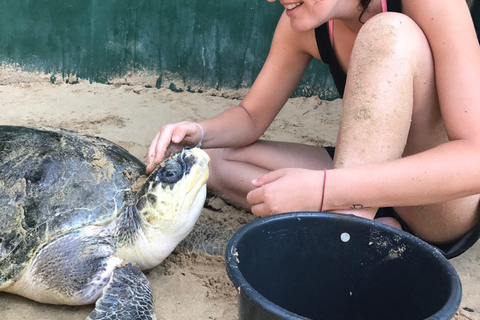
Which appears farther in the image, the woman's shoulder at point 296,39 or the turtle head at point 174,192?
the woman's shoulder at point 296,39

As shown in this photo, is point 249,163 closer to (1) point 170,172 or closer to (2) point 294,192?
(1) point 170,172

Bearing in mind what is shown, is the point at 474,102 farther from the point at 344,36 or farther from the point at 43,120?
the point at 43,120

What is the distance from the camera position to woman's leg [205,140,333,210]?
5.33 ft

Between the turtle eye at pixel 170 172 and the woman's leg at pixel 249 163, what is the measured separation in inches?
17.1

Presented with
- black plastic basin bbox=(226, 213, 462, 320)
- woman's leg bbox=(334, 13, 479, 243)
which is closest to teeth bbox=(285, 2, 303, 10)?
woman's leg bbox=(334, 13, 479, 243)

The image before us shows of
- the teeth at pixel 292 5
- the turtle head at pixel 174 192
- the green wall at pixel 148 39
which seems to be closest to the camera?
the teeth at pixel 292 5

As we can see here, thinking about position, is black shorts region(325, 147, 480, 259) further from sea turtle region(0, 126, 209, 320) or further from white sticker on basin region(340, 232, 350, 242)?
sea turtle region(0, 126, 209, 320)

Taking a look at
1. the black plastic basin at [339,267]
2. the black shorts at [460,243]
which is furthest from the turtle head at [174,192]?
the black shorts at [460,243]

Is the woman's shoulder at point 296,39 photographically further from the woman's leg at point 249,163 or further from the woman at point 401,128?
the woman's leg at point 249,163

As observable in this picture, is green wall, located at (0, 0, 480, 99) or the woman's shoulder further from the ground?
the woman's shoulder

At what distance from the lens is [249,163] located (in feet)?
5.52

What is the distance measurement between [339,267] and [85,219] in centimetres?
62

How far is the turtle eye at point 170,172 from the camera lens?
123 centimetres

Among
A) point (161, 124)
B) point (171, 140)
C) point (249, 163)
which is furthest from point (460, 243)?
point (161, 124)
